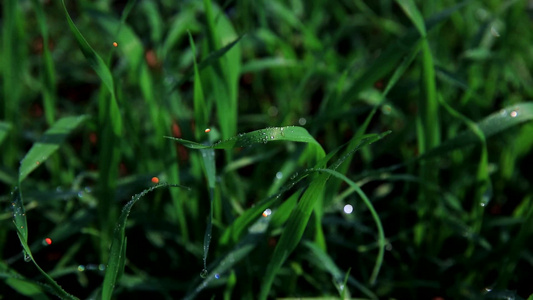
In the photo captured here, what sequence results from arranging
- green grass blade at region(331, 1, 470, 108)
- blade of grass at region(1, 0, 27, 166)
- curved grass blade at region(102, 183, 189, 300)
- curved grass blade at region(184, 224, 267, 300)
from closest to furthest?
curved grass blade at region(102, 183, 189, 300) → curved grass blade at region(184, 224, 267, 300) → green grass blade at region(331, 1, 470, 108) → blade of grass at region(1, 0, 27, 166)

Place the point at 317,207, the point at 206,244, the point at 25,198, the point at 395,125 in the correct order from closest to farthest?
the point at 206,244, the point at 317,207, the point at 25,198, the point at 395,125

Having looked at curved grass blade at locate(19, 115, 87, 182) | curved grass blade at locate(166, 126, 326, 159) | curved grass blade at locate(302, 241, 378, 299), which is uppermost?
curved grass blade at locate(166, 126, 326, 159)

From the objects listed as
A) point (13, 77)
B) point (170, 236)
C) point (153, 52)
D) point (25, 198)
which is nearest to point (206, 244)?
point (170, 236)

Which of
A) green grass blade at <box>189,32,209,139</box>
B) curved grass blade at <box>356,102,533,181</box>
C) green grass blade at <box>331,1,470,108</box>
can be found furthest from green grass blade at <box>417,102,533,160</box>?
green grass blade at <box>189,32,209,139</box>

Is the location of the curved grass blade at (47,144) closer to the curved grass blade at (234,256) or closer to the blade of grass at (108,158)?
the blade of grass at (108,158)

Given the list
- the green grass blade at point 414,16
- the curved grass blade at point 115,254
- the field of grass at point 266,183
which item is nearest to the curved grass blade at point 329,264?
the field of grass at point 266,183

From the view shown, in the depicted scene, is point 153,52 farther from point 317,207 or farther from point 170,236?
point 317,207

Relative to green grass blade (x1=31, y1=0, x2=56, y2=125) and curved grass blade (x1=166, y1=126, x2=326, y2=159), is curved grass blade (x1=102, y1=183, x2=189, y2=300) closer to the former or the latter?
curved grass blade (x1=166, y1=126, x2=326, y2=159)

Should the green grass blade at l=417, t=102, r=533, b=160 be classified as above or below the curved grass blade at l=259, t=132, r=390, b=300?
above

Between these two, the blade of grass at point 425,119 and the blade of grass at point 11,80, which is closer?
the blade of grass at point 425,119
